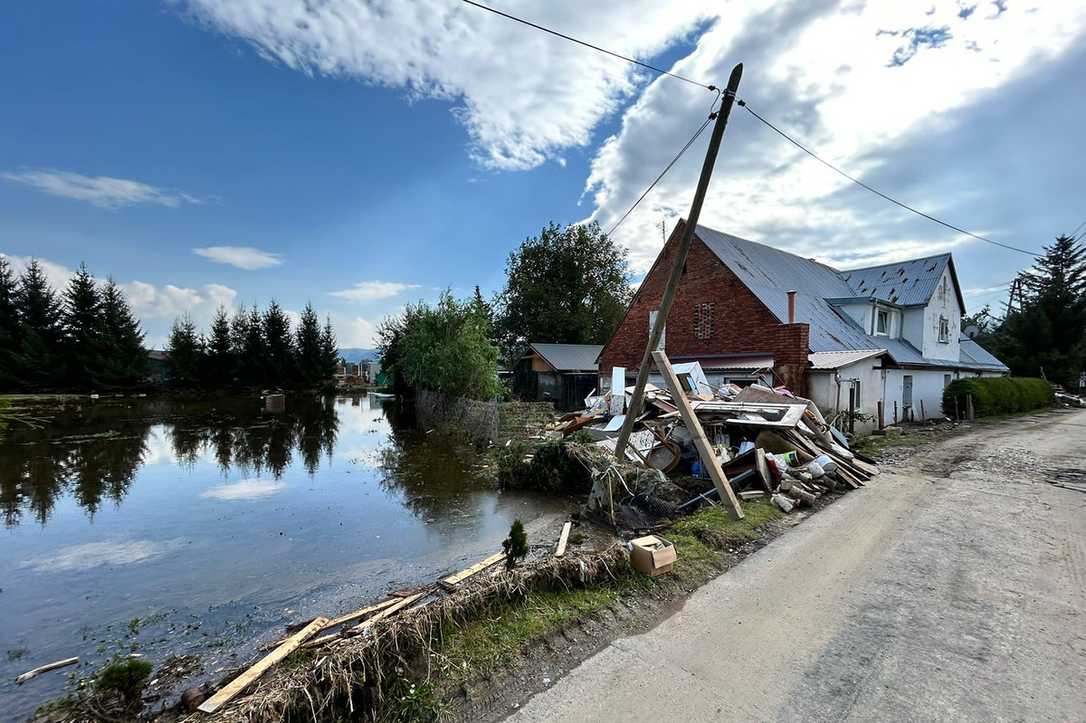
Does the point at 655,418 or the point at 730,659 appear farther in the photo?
the point at 655,418

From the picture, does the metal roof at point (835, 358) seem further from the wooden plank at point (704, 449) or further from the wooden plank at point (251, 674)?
the wooden plank at point (251, 674)

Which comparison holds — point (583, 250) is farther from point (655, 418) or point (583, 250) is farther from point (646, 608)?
point (646, 608)

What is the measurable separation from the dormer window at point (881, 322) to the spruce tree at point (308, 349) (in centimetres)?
4618

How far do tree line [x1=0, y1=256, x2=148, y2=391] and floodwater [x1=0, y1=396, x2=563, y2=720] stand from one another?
2354cm

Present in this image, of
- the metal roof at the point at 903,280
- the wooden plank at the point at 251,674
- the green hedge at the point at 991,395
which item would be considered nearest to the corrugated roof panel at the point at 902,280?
the metal roof at the point at 903,280

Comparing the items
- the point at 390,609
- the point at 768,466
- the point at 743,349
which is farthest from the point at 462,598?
the point at 743,349

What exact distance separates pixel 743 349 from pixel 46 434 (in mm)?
27267

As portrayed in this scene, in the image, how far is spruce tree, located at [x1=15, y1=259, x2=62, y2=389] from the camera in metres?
33.5

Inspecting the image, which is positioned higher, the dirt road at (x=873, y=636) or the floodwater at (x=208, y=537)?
the dirt road at (x=873, y=636)

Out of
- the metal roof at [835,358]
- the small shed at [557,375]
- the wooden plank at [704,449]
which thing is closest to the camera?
the wooden plank at [704,449]

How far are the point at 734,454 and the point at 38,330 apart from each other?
4895 cm

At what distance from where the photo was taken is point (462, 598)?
4141mm

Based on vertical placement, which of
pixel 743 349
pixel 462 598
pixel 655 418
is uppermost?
pixel 743 349

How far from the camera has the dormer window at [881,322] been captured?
21.2 metres
